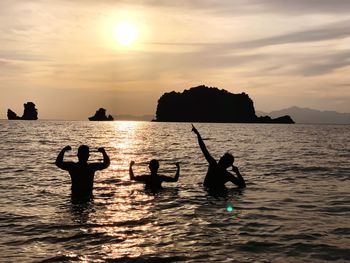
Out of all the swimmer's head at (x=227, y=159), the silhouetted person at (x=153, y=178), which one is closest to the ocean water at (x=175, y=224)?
the silhouetted person at (x=153, y=178)

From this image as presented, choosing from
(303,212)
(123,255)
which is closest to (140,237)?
(123,255)

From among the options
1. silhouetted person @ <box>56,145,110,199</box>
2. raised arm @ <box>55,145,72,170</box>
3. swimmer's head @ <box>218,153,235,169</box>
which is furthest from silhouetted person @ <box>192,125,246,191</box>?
raised arm @ <box>55,145,72,170</box>

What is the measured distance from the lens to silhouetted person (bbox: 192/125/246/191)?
1305 cm

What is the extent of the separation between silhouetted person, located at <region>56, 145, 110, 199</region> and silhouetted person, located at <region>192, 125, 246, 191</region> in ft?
11.6

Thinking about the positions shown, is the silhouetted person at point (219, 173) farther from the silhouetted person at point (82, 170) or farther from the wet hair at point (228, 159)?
the silhouetted person at point (82, 170)

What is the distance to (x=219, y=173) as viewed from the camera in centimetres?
1405

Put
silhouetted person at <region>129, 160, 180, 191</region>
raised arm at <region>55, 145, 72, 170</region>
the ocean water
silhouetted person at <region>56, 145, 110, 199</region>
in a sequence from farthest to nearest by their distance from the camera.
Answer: silhouetted person at <region>129, 160, 180, 191</region> < silhouetted person at <region>56, 145, 110, 199</region> < raised arm at <region>55, 145, 72, 170</region> < the ocean water

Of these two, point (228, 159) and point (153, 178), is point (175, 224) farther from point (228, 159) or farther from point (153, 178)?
point (153, 178)

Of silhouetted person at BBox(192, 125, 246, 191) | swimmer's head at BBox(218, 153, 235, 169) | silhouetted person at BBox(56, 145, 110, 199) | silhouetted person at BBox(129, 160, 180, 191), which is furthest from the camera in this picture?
silhouetted person at BBox(129, 160, 180, 191)

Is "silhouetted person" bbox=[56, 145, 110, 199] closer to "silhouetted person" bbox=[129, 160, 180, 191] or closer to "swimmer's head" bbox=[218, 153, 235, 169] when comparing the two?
"silhouetted person" bbox=[129, 160, 180, 191]

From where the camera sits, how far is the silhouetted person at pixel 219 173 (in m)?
13.0

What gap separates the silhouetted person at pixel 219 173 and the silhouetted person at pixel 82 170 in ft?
11.6

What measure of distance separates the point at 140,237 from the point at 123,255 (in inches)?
51.9

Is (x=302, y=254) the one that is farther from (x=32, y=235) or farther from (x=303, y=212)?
(x=32, y=235)
